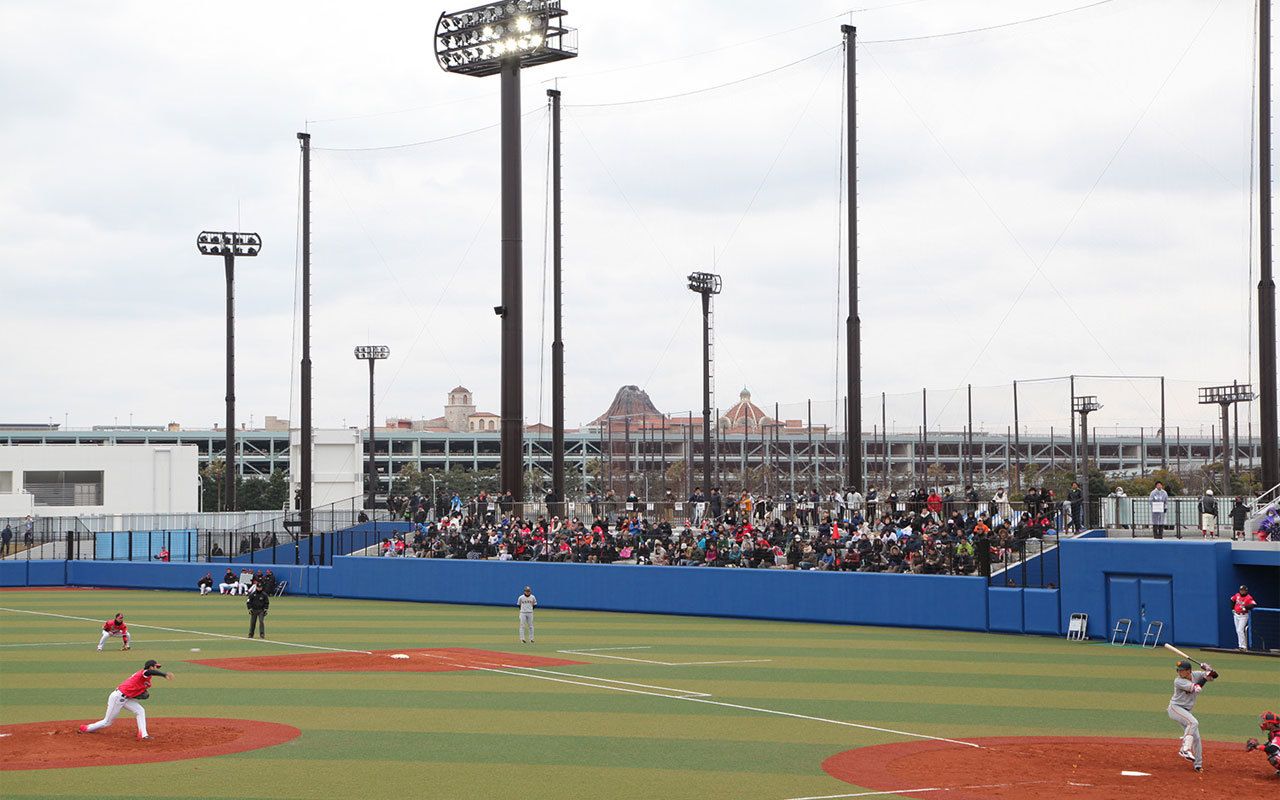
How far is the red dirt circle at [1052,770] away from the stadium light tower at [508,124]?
32.0 m

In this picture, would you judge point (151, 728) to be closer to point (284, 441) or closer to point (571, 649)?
point (571, 649)

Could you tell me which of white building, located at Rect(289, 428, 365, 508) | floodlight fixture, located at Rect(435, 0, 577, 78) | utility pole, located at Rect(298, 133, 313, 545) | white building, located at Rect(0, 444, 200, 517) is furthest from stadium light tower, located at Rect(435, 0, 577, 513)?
white building, located at Rect(0, 444, 200, 517)

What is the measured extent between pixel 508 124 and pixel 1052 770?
37.3m

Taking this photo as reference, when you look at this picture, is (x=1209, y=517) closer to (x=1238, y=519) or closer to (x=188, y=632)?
(x=1238, y=519)

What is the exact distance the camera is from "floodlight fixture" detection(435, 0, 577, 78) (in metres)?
46.5

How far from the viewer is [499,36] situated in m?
47.4

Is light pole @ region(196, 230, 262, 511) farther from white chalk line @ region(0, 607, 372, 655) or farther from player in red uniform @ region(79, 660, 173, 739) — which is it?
player in red uniform @ region(79, 660, 173, 739)

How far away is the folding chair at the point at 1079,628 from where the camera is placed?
100.0ft

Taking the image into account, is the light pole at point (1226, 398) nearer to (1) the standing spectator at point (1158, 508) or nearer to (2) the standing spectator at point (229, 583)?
(1) the standing spectator at point (1158, 508)

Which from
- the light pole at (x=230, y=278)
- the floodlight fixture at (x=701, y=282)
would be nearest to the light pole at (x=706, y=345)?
the floodlight fixture at (x=701, y=282)

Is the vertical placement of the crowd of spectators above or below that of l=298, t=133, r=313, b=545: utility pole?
below

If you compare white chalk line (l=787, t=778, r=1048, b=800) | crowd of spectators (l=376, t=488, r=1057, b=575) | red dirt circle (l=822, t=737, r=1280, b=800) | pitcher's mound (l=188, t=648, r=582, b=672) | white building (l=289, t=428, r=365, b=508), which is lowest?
pitcher's mound (l=188, t=648, r=582, b=672)

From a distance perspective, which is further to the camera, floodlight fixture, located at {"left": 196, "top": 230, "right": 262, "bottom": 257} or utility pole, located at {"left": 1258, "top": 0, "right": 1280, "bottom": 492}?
floodlight fixture, located at {"left": 196, "top": 230, "right": 262, "bottom": 257}

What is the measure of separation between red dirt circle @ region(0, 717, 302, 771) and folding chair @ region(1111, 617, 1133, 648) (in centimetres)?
1920
